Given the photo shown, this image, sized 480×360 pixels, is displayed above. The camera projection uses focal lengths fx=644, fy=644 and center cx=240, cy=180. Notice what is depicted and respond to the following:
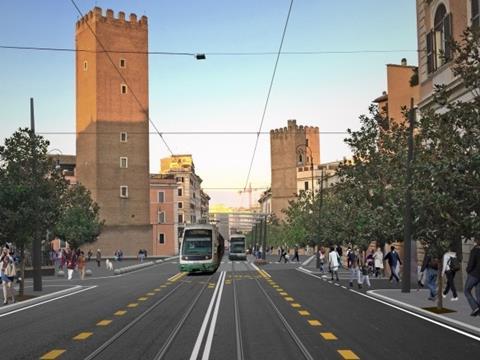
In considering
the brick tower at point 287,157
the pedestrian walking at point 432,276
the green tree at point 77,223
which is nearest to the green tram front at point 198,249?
the pedestrian walking at point 432,276

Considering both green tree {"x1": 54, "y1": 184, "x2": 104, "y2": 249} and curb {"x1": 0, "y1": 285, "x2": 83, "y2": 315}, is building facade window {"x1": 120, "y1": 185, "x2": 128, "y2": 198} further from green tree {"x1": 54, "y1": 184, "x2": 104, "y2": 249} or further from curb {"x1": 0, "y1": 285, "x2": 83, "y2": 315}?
curb {"x1": 0, "y1": 285, "x2": 83, "y2": 315}

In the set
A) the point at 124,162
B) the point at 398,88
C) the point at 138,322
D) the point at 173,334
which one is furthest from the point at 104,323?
the point at 124,162

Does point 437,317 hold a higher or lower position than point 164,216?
lower

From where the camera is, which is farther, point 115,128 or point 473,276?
point 115,128

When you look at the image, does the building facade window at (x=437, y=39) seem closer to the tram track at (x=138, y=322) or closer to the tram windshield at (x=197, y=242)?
the tram track at (x=138, y=322)

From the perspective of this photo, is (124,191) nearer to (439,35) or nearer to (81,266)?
(81,266)

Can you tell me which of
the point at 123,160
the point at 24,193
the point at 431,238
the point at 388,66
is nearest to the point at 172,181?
the point at 123,160

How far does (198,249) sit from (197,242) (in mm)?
503

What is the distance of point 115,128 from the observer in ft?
298

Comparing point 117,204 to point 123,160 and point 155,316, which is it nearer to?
point 123,160

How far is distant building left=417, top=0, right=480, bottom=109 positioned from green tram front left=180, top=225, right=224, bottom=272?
17253 mm

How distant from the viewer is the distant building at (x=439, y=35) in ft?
79.1

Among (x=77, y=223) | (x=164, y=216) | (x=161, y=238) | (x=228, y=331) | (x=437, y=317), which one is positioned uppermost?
(x=164, y=216)

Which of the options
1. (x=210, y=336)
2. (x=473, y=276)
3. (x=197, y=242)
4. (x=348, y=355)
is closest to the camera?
(x=348, y=355)
